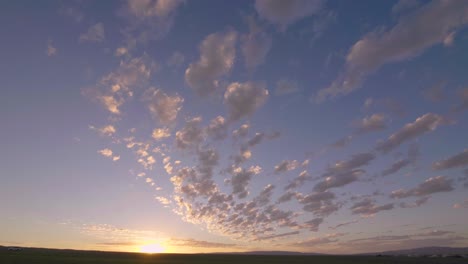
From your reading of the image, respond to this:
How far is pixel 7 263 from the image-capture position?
222 ft

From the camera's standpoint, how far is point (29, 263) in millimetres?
68438

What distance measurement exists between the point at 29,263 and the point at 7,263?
3.93 meters
